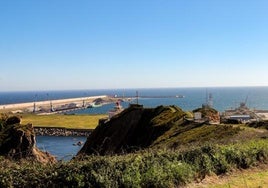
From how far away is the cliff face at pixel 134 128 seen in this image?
47484 mm

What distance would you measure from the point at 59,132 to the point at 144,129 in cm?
5913

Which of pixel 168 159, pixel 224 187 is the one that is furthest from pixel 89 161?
pixel 224 187

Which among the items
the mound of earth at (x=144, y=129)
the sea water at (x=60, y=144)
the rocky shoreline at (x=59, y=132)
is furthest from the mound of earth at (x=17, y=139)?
the rocky shoreline at (x=59, y=132)

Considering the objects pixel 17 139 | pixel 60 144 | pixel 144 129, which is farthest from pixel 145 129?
pixel 60 144

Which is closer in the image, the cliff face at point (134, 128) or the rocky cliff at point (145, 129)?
the rocky cliff at point (145, 129)

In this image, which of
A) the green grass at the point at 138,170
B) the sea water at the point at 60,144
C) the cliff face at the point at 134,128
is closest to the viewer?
the green grass at the point at 138,170

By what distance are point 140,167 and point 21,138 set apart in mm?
49996

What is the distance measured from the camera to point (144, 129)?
5150cm

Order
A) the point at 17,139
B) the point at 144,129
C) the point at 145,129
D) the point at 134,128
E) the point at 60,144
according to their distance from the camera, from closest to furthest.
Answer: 1. the point at 145,129
2. the point at 144,129
3. the point at 134,128
4. the point at 17,139
5. the point at 60,144

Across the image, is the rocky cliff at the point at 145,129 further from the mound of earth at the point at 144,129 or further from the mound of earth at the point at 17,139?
the mound of earth at the point at 17,139

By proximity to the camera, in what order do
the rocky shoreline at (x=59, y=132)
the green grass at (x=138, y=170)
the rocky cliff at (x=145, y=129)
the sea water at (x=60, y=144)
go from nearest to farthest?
the green grass at (x=138, y=170) < the rocky cliff at (x=145, y=129) < the sea water at (x=60, y=144) < the rocky shoreline at (x=59, y=132)

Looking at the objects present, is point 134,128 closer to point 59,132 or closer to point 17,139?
point 17,139

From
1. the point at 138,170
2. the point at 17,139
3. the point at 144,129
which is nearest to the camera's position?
the point at 138,170

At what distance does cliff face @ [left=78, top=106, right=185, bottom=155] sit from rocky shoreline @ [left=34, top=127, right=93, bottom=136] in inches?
1667
